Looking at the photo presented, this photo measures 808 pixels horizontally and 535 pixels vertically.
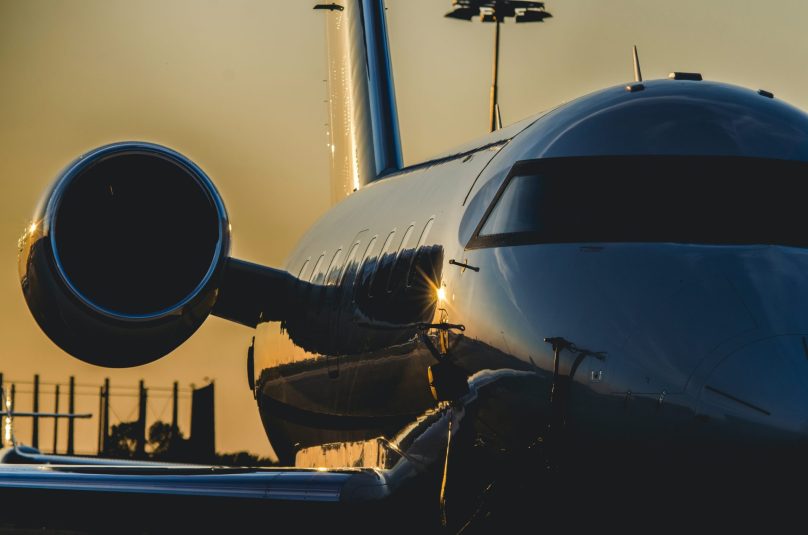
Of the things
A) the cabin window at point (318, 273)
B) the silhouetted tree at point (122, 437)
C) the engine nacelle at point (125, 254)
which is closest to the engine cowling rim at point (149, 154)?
the engine nacelle at point (125, 254)

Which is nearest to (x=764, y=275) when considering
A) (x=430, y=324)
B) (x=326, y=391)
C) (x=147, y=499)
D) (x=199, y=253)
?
(x=430, y=324)

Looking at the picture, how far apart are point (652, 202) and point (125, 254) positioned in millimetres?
6892

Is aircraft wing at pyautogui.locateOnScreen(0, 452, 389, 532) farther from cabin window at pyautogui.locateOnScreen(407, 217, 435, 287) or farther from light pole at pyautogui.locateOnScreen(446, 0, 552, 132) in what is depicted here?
light pole at pyautogui.locateOnScreen(446, 0, 552, 132)

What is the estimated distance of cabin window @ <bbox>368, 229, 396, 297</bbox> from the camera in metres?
13.8

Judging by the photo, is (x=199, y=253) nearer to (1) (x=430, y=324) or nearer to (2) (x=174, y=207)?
(2) (x=174, y=207)

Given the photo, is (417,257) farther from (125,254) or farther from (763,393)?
(125,254)

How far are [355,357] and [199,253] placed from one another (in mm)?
2847

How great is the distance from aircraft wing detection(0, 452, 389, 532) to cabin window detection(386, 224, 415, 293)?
5.88ft

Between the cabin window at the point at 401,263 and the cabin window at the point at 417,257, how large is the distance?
→ 117 millimetres

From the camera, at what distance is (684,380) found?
9.13 m

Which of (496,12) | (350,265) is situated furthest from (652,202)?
(496,12)

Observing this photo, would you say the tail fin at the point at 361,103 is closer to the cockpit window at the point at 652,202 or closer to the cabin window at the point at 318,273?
the cabin window at the point at 318,273

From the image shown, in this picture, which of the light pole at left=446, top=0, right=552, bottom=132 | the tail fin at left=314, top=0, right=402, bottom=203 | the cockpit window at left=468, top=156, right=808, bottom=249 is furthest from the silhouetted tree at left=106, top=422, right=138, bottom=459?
the cockpit window at left=468, top=156, right=808, bottom=249

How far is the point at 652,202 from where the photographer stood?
1047 centimetres
